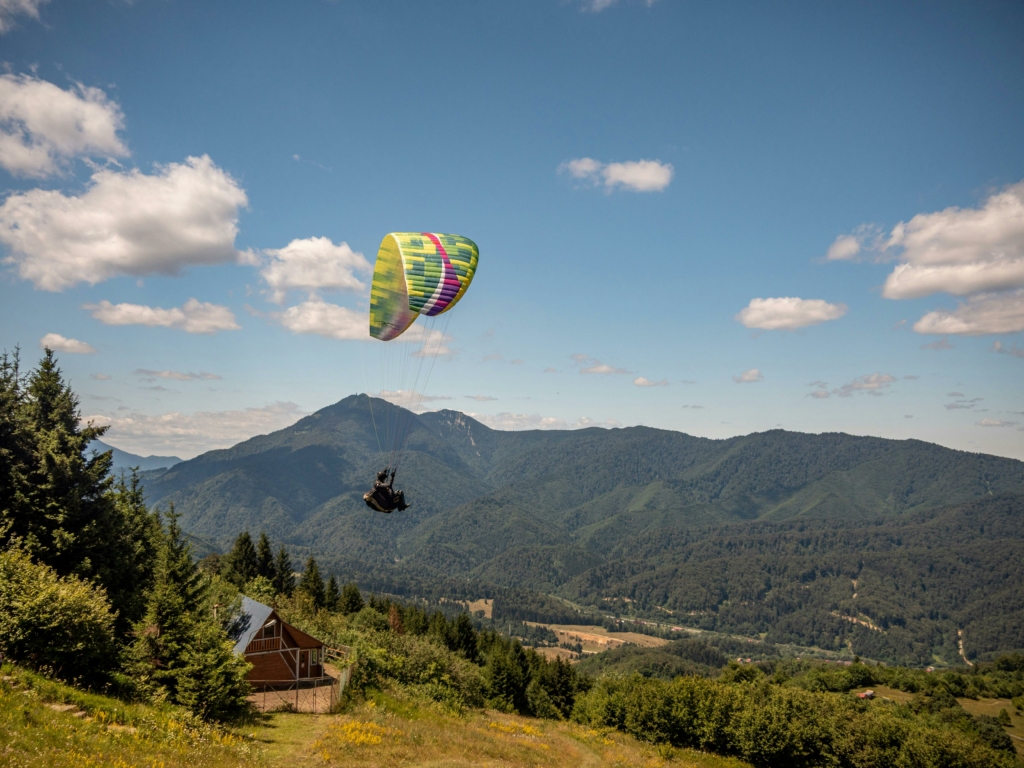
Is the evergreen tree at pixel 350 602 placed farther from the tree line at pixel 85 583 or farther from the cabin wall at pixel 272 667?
the tree line at pixel 85 583

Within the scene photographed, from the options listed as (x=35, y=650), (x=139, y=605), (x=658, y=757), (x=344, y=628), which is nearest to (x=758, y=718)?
(x=658, y=757)

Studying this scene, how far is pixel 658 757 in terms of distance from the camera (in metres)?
38.9

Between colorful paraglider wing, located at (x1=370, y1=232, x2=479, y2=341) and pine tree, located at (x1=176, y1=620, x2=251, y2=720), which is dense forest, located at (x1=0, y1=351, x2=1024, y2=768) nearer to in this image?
pine tree, located at (x1=176, y1=620, x2=251, y2=720)

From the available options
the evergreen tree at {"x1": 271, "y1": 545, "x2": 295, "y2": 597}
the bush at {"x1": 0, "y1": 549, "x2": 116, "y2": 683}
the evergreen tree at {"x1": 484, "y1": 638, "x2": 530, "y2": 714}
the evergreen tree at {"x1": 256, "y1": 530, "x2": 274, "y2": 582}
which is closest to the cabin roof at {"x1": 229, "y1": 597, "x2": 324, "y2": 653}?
the bush at {"x1": 0, "y1": 549, "x2": 116, "y2": 683}

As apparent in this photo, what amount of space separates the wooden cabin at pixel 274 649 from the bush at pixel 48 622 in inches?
464

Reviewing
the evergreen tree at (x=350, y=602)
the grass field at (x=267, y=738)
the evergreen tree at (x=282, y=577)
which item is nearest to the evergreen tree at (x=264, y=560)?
the evergreen tree at (x=282, y=577)

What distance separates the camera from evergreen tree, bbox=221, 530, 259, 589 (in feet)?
198

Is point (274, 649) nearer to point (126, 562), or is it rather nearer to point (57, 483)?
point (126, 562)

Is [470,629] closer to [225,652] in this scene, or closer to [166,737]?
[225,652]

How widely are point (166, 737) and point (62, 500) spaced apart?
543 inches

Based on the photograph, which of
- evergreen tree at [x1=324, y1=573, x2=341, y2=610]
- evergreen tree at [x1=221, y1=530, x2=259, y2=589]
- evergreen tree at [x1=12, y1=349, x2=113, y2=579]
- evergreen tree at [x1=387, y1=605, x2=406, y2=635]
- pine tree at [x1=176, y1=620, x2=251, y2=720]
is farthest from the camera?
evergreen tree at [x1=324, y1=573, x2=341, y2=610]

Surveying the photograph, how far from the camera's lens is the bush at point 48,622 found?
1734 centimetres

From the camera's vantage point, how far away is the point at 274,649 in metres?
31.8

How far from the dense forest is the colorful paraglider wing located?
1309cm
